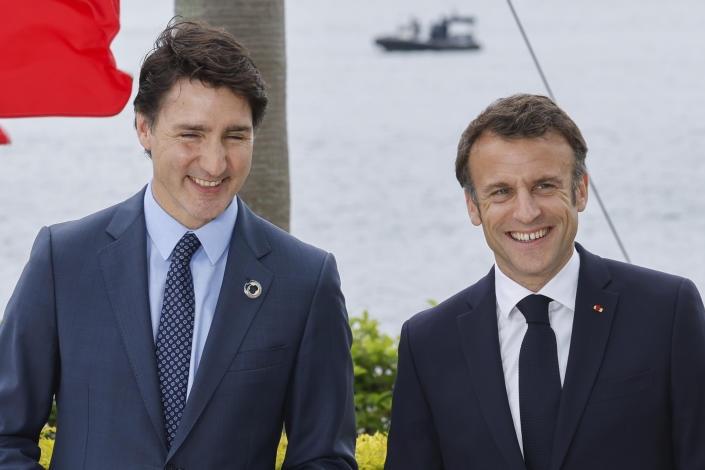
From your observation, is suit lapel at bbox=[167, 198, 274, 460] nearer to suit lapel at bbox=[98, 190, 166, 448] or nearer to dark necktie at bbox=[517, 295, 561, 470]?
suit lapel at bbox=[98, 190, 166, 448]

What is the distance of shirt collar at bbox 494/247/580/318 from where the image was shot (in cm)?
343

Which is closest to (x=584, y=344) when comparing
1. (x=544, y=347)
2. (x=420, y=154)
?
(x=544, y=347)

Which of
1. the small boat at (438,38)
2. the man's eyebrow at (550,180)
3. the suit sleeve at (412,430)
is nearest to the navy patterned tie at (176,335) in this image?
the suit sleeve at (412,430)

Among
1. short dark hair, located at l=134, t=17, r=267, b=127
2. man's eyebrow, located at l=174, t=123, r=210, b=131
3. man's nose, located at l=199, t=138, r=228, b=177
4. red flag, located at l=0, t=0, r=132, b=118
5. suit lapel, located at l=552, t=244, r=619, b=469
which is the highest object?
red flag, located at l=0, t=0, r=132, b=118

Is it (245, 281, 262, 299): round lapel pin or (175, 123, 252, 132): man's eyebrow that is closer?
(175, 123, 252, 132): man's eyebrow

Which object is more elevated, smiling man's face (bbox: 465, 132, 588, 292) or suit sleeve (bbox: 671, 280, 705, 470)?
smiling man's face (bbox: 465, 132, 588, 292)

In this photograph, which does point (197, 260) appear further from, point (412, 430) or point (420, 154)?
point (420, 154)

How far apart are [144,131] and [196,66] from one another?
299 mm

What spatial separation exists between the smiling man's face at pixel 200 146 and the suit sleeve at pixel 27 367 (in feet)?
1.63

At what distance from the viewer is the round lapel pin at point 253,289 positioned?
3484 millimetres

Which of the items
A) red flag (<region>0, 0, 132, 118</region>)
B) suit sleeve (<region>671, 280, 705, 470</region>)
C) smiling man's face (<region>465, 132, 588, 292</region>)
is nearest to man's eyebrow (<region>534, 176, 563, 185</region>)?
smiling man's face (<region>465, 132, 588, 292</region>)

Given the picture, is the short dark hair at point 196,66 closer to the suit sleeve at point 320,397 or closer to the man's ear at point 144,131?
the man's ear at point 144,131

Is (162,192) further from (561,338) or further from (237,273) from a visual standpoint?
(561,338)

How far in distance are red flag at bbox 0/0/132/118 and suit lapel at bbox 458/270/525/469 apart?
193 centimetres
